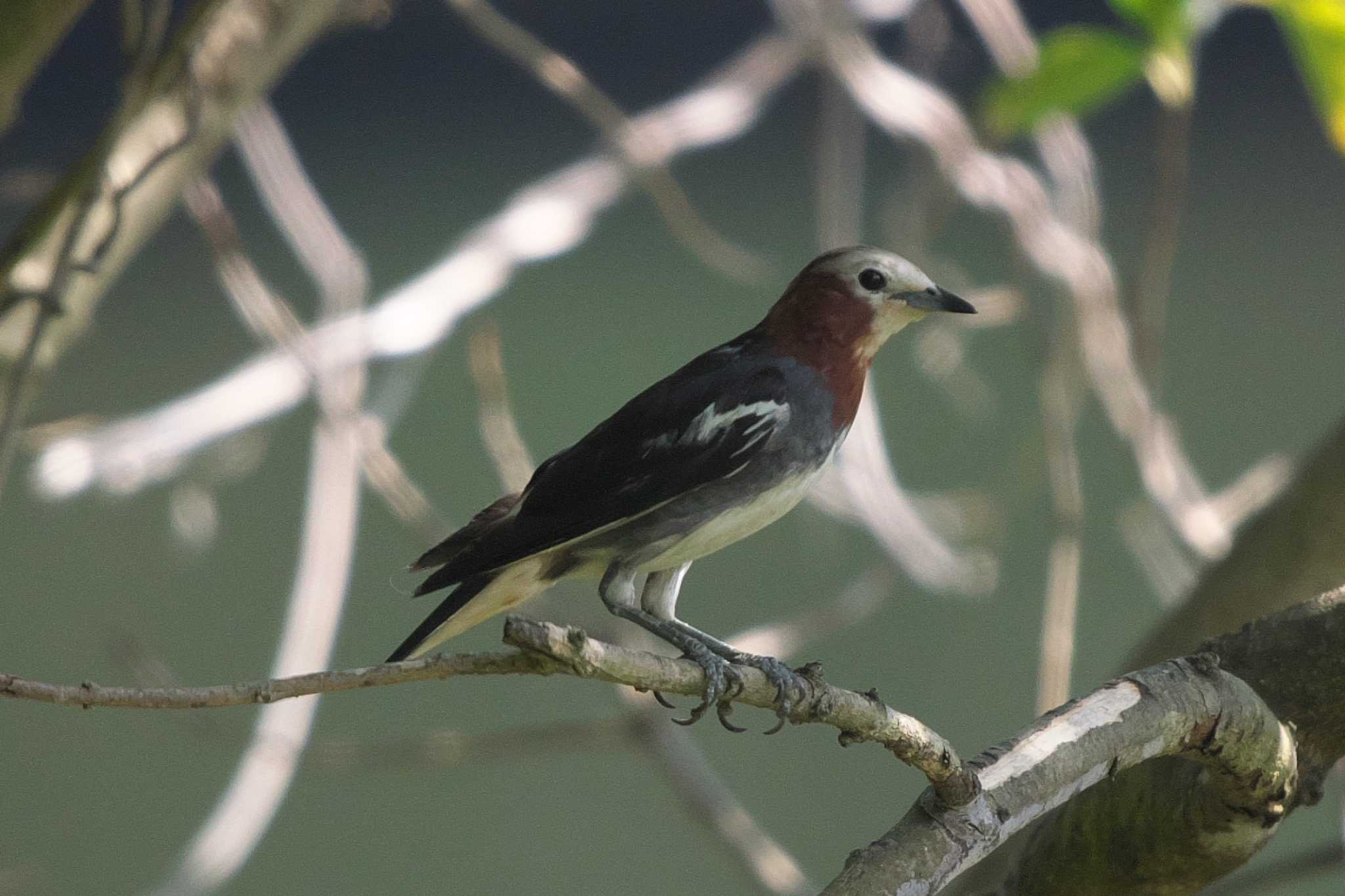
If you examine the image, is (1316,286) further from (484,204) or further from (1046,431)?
(484,204)

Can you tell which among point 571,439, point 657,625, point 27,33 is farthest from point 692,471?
point 571,439

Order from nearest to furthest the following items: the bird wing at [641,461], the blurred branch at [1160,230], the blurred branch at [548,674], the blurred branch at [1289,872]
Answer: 1. the blurred branch at [548,674]
2. the bird wing at [641,461]
3. the blurred branch at [1289,872]
4. the blurred branch at [1160,230]

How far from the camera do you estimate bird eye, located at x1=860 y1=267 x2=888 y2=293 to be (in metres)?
2.38

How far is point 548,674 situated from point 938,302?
1100 mm

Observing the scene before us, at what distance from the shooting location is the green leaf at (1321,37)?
165cm

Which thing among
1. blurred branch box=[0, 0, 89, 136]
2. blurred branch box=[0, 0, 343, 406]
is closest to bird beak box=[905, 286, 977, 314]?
blurred branch box=[0, 0, 343, 406]

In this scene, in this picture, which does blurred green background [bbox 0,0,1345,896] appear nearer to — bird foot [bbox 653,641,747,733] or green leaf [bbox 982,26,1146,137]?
bird foot [bbox 653,641,747,733]

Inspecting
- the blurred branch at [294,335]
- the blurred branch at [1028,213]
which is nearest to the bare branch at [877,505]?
the blurred branch at [1028,213]

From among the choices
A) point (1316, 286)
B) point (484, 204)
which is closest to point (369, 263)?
point (484, 204)

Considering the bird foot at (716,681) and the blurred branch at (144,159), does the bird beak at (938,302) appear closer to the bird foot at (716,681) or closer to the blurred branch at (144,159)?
the bird foot at (716,681)

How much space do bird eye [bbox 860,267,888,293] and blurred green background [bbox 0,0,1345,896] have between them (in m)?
2.09

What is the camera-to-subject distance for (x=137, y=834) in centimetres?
486

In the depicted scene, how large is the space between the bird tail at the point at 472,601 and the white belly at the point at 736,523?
178mm

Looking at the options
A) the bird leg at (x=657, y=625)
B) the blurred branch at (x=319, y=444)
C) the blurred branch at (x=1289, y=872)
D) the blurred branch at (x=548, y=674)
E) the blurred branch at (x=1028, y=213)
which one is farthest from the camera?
the blurred branch at (x=1028, y=213)
